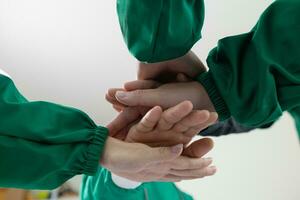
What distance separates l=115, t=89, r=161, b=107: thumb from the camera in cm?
49

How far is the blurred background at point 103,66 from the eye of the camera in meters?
1.02

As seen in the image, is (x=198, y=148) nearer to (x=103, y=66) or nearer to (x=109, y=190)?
(x=109, y=190)

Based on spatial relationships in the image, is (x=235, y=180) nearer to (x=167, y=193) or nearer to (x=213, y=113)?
(x=167, y=193)

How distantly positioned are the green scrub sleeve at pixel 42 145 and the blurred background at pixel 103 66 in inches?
26.8

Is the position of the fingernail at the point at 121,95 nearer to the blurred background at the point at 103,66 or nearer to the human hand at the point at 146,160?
the human hand at the point at 146,160

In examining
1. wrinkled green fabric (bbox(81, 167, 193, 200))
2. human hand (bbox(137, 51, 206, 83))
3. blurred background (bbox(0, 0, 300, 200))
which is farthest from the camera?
blurred background (bbox(0, 0, 300, 200))

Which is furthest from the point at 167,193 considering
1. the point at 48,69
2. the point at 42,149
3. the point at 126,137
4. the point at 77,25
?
the point at 48,69

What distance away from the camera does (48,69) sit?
144 centimetres

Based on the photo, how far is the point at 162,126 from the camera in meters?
0.46

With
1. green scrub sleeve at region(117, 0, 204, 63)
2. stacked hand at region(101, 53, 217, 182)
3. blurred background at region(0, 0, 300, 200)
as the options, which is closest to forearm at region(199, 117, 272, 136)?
stacked hand at region(101, 53, 217, 182)

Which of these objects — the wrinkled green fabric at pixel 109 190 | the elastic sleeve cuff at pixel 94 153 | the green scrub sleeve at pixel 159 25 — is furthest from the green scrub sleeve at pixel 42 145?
the wrinkled green fabric at pixel 109 190

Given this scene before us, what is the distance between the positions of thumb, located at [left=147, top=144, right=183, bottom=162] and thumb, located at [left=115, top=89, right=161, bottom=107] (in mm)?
77

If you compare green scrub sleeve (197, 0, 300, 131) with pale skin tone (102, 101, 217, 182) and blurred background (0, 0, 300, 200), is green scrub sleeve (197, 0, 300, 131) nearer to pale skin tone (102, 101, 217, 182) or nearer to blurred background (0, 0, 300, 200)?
pale skin tone (102, 101, 217, 182)

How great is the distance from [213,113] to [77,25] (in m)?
0.90
